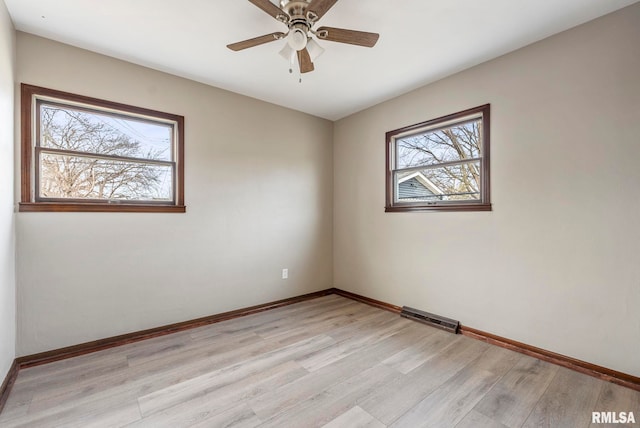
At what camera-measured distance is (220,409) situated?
1754mm

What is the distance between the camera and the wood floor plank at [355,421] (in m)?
1.62

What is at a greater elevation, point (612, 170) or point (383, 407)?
point (612, 170)

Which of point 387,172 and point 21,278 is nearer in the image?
point 21,278

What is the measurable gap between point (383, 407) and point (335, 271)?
2.66 meters

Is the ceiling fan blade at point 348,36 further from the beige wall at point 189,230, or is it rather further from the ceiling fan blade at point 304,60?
the beige wall at point 189,230

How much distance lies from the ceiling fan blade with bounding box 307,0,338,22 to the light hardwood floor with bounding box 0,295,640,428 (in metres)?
2.47

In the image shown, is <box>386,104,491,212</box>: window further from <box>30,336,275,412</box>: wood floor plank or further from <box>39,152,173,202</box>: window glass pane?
<box>39,152,173,202</box>: window glass pane

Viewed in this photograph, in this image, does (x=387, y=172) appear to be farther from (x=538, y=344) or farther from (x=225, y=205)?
(x=538, y=344)

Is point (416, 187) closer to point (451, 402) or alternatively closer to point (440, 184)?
point (440, 184)

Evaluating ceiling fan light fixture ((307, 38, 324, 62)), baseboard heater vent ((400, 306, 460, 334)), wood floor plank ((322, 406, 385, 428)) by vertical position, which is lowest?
wood floor plank ((322, 406, 385, 428))

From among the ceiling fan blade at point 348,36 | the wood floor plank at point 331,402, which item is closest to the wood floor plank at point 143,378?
the wood floor plank at point 331,402

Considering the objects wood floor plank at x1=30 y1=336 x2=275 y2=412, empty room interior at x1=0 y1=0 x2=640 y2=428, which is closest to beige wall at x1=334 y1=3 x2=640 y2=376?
empty room interior at x1=0 y1=0 x2=640 y2=428

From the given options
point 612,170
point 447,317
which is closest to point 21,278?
point 447,317

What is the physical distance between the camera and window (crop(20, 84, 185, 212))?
2.32 meters
